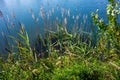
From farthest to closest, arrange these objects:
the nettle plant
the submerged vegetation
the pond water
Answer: the pond water, the nettle plant, the submerged vegetation

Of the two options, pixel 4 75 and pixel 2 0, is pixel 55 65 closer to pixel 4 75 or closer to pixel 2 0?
pixel 4 75

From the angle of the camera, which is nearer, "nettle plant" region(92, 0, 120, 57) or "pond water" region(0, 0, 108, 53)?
"nettle plant" region(92, 0, 120, 57)

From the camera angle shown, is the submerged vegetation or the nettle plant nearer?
the submerged vegetation

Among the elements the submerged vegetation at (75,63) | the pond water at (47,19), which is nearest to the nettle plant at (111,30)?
the submerged vegetation at (75,63)

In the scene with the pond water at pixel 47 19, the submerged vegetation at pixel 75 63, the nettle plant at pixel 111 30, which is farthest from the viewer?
the pond water at pixel 47 19

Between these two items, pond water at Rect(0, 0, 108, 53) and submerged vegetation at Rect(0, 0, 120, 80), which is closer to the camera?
submerged vegetation at Rect(0, 0, 120, 80)

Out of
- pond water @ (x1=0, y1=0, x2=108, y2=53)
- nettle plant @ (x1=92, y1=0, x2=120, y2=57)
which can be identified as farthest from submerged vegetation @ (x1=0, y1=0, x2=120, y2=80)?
pond water @ (x1=0, y1=0, x2=108, y2=53)

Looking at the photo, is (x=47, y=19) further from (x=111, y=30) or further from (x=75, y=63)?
(x=75, y=63)

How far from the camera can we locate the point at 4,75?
455cm

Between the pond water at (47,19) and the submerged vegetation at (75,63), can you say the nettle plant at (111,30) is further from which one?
the pond water at (47,19)

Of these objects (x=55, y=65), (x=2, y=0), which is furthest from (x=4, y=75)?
(x=2, y=0)

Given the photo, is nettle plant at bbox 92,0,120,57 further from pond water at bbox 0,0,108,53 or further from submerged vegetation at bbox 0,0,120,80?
pond water at bbox 0,0,108,53

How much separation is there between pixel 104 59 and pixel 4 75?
1785mm

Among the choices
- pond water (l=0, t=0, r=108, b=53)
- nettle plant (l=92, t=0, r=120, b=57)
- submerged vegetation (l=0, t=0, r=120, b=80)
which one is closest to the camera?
submerged vegetation (l=0, t=0, r=120, b=80)
